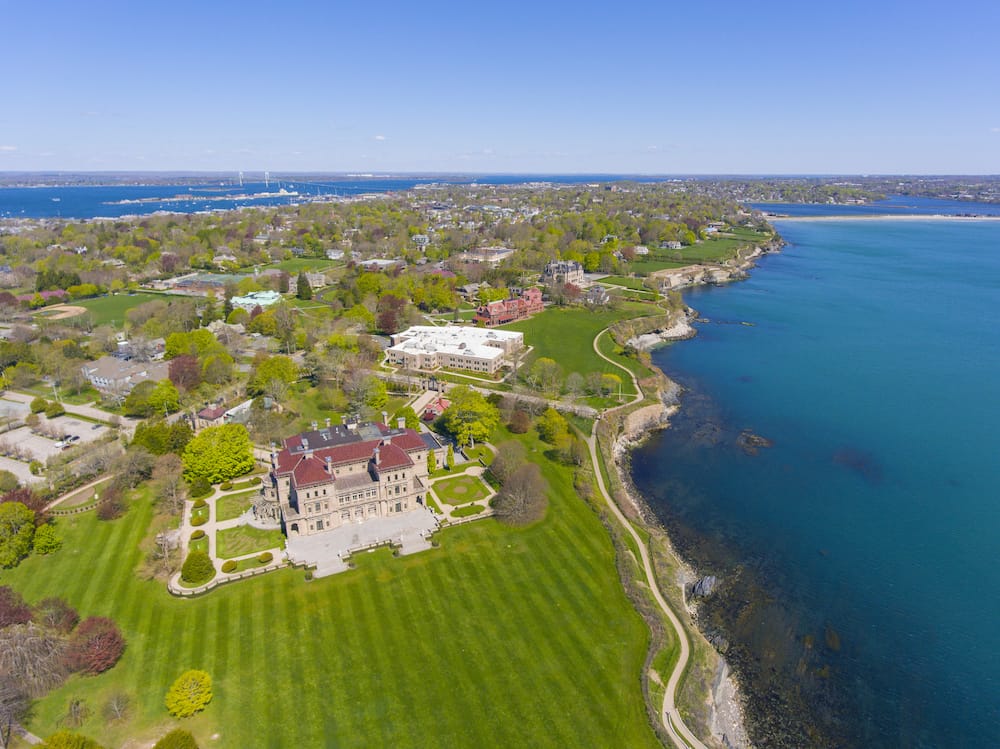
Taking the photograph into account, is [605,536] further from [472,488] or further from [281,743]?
[281,743]

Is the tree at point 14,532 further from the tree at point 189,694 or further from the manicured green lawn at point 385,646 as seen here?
the tree at point 189,694

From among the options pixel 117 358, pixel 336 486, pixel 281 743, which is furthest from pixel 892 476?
pixel 117 358

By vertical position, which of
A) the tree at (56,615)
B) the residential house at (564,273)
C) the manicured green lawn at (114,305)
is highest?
the residential house at (564,273)

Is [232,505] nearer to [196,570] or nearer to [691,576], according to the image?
[196,570]

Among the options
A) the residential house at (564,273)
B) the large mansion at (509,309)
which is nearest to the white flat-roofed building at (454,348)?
the large mansion at (509,309)

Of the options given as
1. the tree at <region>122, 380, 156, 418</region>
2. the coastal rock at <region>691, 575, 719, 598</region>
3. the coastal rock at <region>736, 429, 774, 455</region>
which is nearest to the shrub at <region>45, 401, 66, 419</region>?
the tree at <region>122, 380, 156, 418</region>

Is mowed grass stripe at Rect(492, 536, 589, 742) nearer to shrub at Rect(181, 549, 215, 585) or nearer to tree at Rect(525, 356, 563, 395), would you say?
shrub at Rect(181, 549, 215, 585)
